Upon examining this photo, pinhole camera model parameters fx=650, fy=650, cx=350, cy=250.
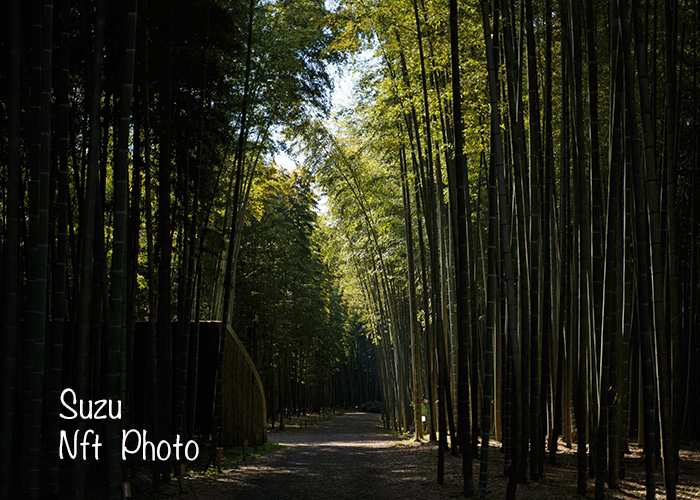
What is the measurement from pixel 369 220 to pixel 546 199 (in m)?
5.24

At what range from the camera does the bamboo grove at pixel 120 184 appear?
3.49 metres

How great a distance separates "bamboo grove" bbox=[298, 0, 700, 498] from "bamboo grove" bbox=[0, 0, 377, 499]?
4.19 ft

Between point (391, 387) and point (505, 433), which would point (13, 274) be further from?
point (391, 387)

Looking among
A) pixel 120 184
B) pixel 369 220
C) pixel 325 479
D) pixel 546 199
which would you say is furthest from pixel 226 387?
pixel 120 184

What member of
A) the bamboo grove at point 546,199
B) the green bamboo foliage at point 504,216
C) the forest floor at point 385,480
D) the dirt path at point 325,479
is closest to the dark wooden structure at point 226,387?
the dirt path at point 325,479

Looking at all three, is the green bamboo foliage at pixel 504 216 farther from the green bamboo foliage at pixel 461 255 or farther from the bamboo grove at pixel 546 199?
the green bamboo foliage at pixel 461 255

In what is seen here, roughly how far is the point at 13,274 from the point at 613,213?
3681mm

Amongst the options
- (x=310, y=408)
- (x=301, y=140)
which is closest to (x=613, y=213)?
(x=301, y=140)

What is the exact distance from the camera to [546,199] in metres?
5.47

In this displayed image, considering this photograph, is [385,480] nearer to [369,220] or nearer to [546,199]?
[546,199]

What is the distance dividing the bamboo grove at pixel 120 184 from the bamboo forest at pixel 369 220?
0.08 feet

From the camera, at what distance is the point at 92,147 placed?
3.54 metres

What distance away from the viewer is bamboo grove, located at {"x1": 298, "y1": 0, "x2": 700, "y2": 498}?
421cm

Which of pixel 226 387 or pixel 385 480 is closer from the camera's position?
pixel 385 480
